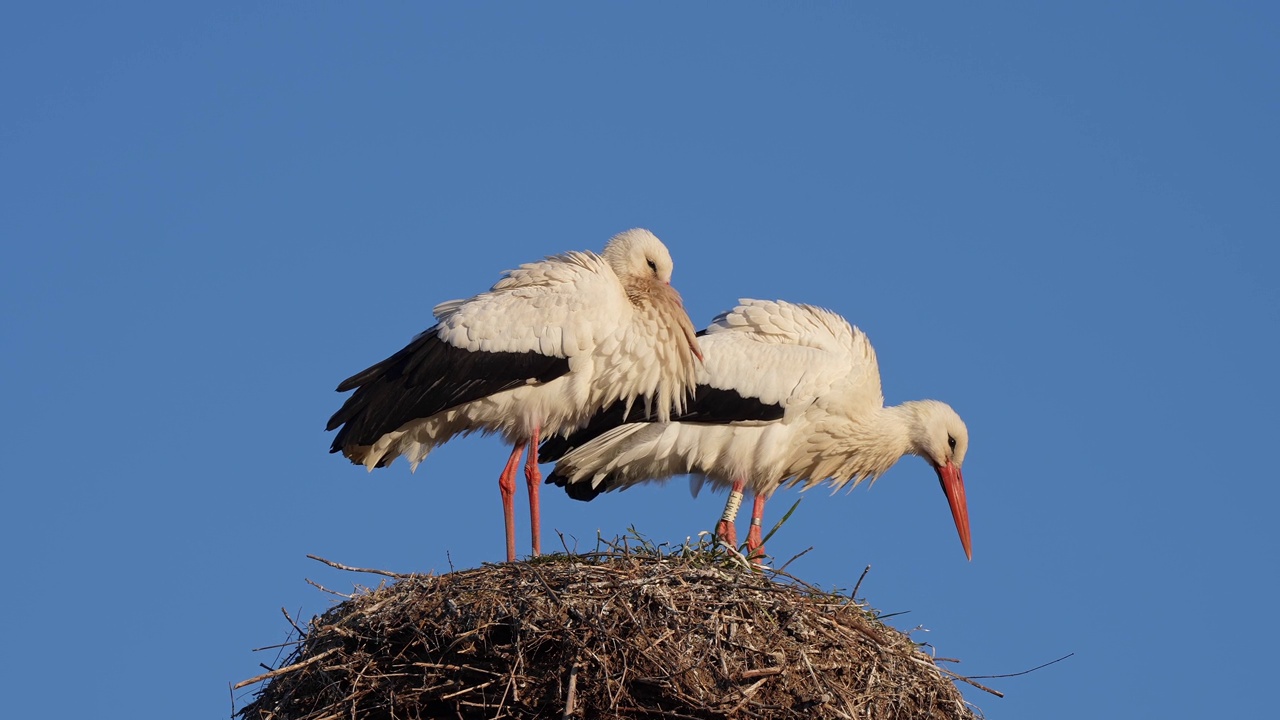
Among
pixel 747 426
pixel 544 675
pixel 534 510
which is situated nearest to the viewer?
pixel 544 675

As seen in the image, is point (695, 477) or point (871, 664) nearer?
point (871, 664)

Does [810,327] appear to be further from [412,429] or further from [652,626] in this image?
[652,626]

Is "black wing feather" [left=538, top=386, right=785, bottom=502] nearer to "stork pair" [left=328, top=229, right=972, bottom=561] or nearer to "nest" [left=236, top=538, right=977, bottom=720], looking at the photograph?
"stork pair" [left=328, top=229, right=972, bottom=561]

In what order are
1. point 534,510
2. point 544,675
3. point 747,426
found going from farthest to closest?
point 747,426
point 534,510
point 544,675

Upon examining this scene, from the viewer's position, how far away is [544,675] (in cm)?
618

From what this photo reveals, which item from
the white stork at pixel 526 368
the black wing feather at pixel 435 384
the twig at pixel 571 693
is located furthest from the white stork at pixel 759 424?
the twig at pixel 571 693

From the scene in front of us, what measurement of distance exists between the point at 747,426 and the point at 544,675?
3.99 metres

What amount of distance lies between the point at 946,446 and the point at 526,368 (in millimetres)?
3155

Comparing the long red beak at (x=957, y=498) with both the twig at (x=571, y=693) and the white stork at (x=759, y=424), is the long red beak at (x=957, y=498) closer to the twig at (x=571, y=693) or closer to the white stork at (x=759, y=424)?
the white stork at (x=759, y=424)

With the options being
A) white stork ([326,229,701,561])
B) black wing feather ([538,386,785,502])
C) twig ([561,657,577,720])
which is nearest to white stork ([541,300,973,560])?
black wing feather ([538,386,785,502])

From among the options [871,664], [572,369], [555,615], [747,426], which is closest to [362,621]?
[555,615]

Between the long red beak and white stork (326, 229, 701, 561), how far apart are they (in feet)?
7.67

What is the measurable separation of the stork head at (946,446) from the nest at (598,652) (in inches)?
148

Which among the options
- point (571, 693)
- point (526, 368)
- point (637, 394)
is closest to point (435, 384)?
point (526, 368)
